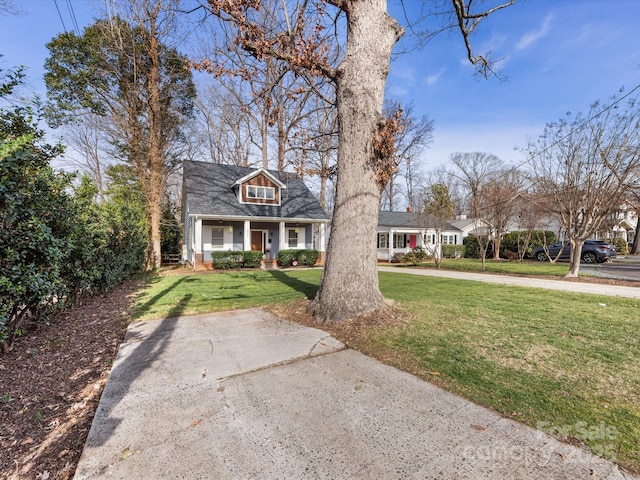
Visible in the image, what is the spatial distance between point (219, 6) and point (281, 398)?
582 cm

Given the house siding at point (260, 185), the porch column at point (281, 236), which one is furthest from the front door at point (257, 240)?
the house siding at point (260, 185)

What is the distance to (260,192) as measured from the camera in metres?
18.9

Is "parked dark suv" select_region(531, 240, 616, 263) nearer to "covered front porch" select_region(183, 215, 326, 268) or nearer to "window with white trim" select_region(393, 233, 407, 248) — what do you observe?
"window with white trim" select_region(393, 233, 407, 248)

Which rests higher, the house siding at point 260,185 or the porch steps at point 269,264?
the house siding at point 260,185

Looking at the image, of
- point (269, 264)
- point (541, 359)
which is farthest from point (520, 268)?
point (541, 359)

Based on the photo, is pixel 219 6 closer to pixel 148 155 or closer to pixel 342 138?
pixel 342 138

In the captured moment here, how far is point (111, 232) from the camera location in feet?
29.8

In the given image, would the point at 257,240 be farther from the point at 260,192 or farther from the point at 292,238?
the point at 260,192

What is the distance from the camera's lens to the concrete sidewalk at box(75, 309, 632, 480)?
6.25ft

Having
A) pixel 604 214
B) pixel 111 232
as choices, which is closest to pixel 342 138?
pixel 111 232

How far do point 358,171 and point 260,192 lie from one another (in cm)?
1453

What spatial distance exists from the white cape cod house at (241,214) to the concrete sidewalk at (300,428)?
1359 centimetres

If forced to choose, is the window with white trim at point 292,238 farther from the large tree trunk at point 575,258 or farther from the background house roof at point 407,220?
the large tree trunk at point 575,258

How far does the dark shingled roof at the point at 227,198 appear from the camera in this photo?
55.6 ft
